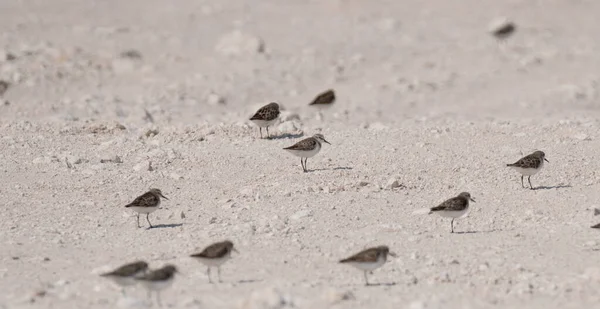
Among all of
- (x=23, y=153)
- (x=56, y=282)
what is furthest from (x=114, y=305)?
(x=23, y=153)

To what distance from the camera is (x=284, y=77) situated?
28.2m

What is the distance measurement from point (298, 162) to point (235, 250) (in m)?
5.20

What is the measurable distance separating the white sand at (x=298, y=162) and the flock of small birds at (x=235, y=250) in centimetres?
26

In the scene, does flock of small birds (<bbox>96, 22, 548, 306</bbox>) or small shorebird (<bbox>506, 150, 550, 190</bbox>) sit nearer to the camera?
flock of small birds (<bbox>96, 22, 548, 306</bbox>)

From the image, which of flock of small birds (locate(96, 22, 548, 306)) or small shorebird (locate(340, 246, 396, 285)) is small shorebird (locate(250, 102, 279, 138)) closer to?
flock of small birds (locate(96, 22, 548, 306))

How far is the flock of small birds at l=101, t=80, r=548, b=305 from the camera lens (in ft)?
37.2

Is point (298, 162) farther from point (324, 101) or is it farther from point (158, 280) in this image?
point (158, 280)

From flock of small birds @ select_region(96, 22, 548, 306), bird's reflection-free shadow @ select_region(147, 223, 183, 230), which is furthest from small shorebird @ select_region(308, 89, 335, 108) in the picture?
bird's reflection-free shadow @ select_region(147, 223, 183, 230)

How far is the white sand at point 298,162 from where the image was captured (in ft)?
41.0

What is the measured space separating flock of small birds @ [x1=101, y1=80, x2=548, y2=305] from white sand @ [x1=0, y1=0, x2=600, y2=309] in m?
0.26

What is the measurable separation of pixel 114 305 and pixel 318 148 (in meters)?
6.25

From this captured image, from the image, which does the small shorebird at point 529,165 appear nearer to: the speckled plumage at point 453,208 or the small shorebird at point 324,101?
the speckled plumage at point 453,208

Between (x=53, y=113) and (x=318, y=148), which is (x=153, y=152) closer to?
(x=318, y=148)

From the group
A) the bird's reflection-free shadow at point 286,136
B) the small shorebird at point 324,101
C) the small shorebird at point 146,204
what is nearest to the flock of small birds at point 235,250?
the small shorebird at point 146,204
